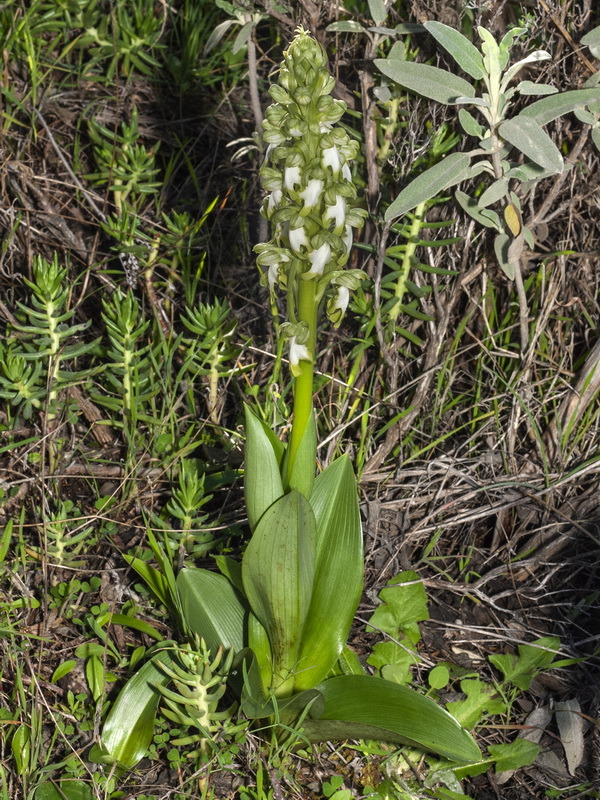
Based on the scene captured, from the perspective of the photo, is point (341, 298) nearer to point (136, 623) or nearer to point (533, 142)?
point (533, 142)

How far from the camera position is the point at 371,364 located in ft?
9.75

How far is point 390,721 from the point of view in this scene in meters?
1.84

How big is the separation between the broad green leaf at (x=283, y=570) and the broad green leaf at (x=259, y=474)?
10cm


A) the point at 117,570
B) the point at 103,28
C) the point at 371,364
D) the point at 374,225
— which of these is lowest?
the point at 117,570

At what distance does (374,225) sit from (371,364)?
50cm

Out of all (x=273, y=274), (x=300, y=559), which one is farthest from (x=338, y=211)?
(x=300, y=559)

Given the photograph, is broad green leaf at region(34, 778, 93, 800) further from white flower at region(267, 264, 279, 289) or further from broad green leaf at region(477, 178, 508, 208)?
broad green leaf at region(477, 178, 508, 208)

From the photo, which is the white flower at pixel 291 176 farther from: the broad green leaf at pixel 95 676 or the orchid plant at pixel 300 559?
the broad green leaf at pixel 95 676

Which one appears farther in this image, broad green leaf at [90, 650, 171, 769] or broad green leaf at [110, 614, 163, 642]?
broad green leaf at [110, 614, 163, 642]

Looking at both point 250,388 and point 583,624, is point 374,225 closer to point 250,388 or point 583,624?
point 250,388

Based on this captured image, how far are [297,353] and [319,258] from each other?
216 millimetres

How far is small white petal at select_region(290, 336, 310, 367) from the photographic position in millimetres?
1734

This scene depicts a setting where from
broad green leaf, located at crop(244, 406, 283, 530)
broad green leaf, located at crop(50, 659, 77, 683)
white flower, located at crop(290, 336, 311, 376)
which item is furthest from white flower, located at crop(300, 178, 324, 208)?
broad green leaf, located at crop(50, 659, 77, 683)

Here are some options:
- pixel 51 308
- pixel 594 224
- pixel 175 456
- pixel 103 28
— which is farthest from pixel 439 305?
pixel 103 28
